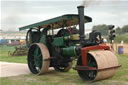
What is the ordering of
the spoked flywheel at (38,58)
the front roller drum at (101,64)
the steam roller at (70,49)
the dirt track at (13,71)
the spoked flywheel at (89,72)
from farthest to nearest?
the dirt track at (13,71) < the spoked flywheel at (38,58) < the spoked flywheel at (89,72) < the steam roller at (70,49) < the front roller drum at (101,64)

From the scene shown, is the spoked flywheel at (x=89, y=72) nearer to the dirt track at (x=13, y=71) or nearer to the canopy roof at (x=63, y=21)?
the canopy roof at (x=63, y=21)

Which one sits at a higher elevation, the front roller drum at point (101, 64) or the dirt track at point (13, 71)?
the front roller drum at point (101, 64)

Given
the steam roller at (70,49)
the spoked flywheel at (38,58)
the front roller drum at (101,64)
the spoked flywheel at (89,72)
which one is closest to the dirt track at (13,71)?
the spoked flywheel at (38,58)

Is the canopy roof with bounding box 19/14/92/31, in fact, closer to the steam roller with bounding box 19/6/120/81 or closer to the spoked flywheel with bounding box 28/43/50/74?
the steam roller with bounding box 19/6/120/81

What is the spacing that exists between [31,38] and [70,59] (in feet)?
7.29

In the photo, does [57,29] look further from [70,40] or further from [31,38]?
[70,40]

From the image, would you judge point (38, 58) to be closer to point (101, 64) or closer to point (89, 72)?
point (89, 72)

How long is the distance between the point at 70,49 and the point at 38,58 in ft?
5.66

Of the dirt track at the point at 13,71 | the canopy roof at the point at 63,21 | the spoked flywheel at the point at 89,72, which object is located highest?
the canopy roof at the point at 63,21

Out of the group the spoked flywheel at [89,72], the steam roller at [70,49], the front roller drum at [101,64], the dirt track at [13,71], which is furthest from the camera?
the dirt track at [13,71]

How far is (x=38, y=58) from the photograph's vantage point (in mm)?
8133

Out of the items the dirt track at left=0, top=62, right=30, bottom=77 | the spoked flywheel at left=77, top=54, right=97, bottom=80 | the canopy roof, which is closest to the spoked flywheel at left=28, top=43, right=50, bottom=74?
the dirt track at left=0, top=62, right=30, bottom=77

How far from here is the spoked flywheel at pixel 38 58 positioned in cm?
758

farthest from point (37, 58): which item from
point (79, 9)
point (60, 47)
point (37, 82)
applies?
point (79, 9)
